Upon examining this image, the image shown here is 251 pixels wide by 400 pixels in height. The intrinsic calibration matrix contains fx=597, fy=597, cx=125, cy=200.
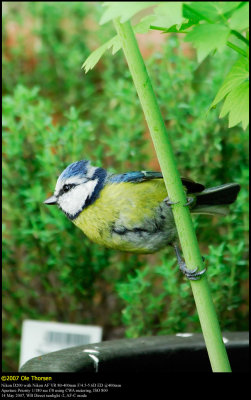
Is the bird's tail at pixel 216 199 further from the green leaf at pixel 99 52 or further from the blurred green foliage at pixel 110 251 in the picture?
the green leaf at pixel 99 52

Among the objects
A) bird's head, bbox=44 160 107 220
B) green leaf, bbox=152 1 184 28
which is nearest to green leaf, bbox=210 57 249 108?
green leaf, bbox=152 1 184 28

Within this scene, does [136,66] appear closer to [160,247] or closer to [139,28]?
[139,28]

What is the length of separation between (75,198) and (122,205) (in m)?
0.12

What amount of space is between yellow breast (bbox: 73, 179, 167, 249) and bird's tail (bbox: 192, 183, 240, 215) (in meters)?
0.15

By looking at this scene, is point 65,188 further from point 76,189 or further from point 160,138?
point 160,138

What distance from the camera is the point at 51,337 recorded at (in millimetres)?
1629

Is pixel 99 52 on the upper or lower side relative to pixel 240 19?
upper

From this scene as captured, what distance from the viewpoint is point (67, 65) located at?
7.43ft

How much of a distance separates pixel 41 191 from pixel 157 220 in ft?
2.03

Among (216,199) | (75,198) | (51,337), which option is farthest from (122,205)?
(51,337)

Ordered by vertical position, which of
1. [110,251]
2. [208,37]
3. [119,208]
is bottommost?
[208,37]

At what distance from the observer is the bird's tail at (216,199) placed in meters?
1.26

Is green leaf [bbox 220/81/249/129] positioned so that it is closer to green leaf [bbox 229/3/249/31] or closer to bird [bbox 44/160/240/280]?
green leaf [bbox 229/3/249/31]

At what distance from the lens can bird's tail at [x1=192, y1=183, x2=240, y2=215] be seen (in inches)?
49.6
